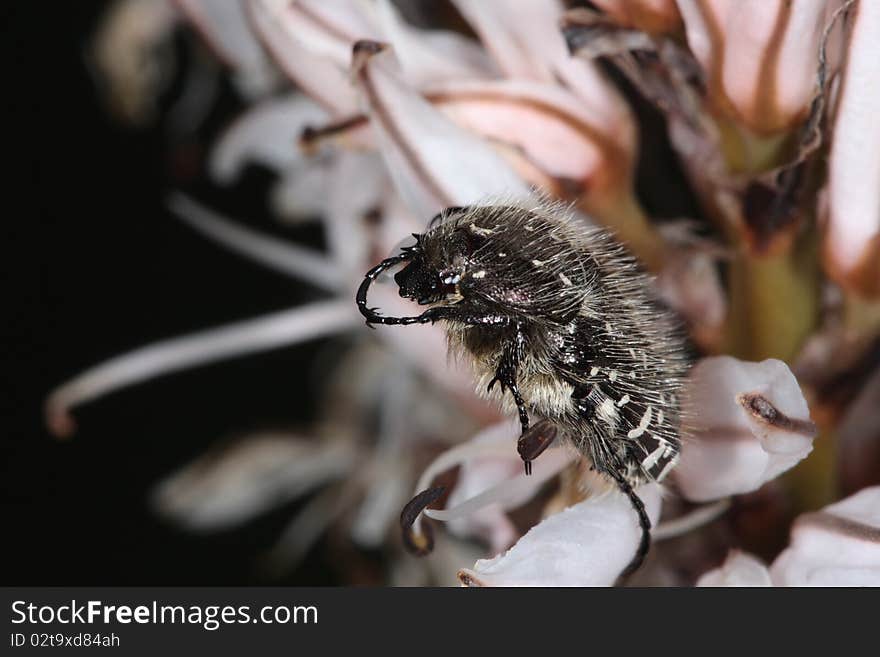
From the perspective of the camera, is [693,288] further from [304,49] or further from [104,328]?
[104,328]

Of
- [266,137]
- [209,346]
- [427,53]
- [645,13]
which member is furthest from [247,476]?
[645,13]

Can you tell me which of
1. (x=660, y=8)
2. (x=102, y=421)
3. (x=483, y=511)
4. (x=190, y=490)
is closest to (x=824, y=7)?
(x=660, y=8)

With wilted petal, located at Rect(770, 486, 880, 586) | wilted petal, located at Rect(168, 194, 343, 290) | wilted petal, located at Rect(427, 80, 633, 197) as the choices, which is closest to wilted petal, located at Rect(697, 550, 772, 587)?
wilted petal, located at Rect(770, 486, 880, 586)

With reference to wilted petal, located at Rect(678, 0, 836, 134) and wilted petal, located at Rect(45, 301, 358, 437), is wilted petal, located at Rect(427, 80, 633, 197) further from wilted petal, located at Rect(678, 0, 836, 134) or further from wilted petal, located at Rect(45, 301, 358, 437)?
wilted petal, located at Rect(45, 301, 358, 437)

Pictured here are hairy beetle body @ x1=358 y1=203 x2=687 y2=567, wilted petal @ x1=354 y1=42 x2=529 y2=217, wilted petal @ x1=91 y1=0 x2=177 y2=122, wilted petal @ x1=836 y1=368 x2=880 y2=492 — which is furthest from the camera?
wilted petal @ x1=91 y1=0 x2=177 y2=122

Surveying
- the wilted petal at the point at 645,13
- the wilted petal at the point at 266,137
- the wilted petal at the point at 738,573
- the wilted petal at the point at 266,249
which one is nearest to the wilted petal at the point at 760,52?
the wilted petal at the point at 645,13

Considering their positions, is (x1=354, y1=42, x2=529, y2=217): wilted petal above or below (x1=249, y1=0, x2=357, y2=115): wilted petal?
below

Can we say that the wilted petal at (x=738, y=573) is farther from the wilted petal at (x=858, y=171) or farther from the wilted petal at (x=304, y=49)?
the wilted petal at (x=304, y=49)

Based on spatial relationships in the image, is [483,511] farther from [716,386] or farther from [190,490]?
[190,490]
